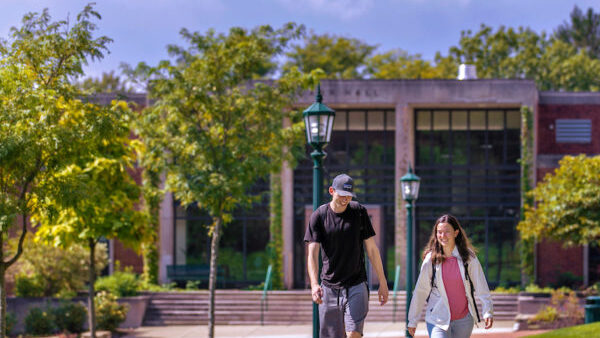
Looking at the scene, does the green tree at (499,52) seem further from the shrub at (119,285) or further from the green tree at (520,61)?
the shrub at (119,285)

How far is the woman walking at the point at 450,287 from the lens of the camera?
7.50 m

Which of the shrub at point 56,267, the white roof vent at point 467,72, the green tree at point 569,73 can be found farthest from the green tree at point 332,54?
the shrub at point 56,267

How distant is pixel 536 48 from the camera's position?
48938 millimetres

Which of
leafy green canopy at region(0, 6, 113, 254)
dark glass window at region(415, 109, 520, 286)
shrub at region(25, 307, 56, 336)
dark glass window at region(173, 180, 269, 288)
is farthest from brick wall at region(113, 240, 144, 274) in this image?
leafy green canopy at region(0, 6, 113, 254)

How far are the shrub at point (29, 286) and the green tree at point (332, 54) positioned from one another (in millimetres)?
30593

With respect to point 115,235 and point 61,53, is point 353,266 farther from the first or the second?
point 115,235

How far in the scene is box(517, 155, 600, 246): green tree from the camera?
21.8 m

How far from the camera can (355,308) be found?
7797mm

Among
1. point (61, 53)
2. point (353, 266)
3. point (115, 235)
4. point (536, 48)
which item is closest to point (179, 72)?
point (115, 235)

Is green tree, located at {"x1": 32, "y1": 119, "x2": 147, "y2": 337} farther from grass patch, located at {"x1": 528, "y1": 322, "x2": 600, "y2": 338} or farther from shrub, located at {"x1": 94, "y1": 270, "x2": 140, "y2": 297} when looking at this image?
grass patch, located at {"x1": 528, "y1": 322, "x2": 600, "y2": 338}

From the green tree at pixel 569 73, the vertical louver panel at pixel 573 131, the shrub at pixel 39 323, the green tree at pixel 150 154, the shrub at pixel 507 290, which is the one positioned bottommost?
the shrub at pixel 39 323

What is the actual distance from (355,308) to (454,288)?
0.91 m

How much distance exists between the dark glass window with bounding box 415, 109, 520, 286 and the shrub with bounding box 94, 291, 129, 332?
11302 millimetres

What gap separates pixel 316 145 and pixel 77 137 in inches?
137
